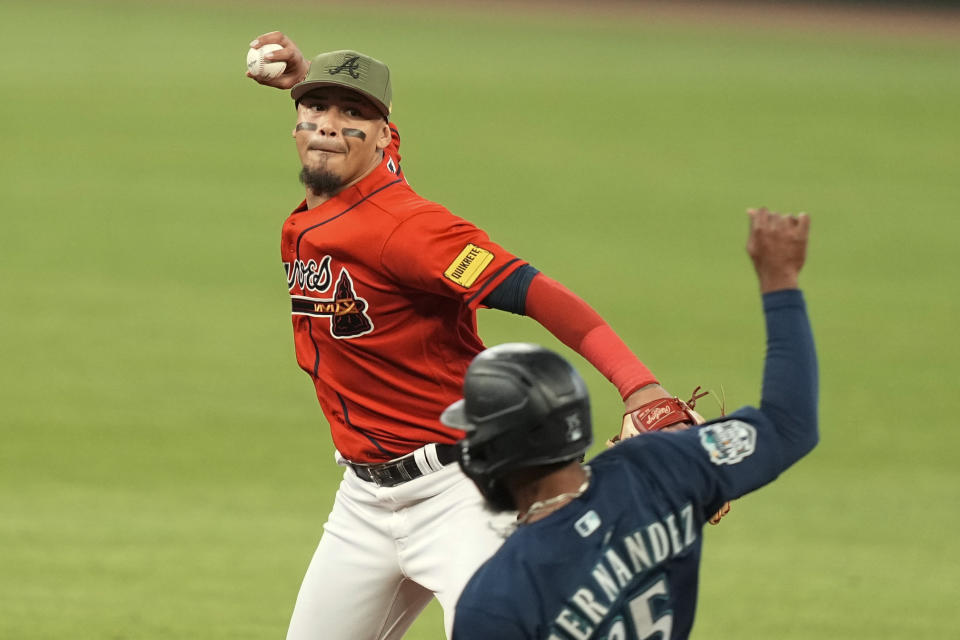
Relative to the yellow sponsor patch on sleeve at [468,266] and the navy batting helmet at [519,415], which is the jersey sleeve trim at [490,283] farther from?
the navy batting helmet at [519,415]

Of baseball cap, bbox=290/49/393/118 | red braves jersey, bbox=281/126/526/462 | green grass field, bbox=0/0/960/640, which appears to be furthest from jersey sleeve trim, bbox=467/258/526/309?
green grass field, bbox=0/0/960/640

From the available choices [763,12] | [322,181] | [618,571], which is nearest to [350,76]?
[322,181]

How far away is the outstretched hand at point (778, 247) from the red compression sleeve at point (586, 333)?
104 centimetres

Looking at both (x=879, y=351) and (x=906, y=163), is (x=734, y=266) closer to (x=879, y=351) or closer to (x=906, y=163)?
(x=879, y=351)

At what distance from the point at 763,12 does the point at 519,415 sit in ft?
98.1

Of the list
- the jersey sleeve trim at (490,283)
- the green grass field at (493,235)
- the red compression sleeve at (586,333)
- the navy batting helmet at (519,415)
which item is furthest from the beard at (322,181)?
the green grass field at (493,235)

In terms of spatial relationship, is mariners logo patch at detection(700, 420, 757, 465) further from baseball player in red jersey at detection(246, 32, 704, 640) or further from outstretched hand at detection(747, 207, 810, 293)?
baseball player in red jersey at detection(246, 32, 704, 640)

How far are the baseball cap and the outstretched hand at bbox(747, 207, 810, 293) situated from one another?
1.92m

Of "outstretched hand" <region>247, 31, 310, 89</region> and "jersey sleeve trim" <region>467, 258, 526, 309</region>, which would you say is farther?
"outstretched hand" <region>247, 31, 310, 89</region>

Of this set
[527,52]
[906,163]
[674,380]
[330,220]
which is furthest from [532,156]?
[330,220]

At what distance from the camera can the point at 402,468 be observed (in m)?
4.67

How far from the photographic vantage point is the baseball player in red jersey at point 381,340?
4469 mm

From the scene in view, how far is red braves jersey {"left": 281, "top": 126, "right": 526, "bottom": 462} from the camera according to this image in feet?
15.0

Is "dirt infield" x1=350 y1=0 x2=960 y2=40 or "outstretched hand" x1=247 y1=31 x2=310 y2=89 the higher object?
"dirt infield" x1=350 y1=0 x2=960 y2=40
